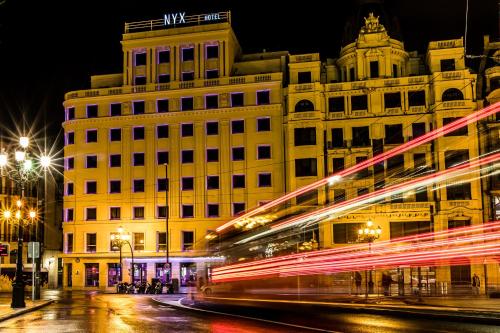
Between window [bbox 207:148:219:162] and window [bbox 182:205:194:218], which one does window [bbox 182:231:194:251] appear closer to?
window [bbox 182:205:194:218]

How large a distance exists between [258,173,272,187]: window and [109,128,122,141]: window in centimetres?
1441

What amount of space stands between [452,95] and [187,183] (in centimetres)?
2487

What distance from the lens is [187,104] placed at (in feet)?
202

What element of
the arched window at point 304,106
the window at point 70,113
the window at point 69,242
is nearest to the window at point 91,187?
the window at point 69,242

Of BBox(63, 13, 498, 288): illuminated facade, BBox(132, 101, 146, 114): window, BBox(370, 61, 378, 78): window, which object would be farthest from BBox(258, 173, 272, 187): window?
BBox(132, 101, 146, 114): window

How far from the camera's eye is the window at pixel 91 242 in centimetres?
6269

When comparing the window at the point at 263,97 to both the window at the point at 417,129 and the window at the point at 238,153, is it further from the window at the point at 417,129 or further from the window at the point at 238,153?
the window at the point at 417,129

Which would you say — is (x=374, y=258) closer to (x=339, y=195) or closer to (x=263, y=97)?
(x=339, y=195)

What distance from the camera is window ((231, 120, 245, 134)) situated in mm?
60322

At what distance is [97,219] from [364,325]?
47225 millimetres

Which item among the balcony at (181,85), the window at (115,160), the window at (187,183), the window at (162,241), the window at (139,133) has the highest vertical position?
the balcony at (181,85)

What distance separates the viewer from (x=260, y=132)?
5981cm

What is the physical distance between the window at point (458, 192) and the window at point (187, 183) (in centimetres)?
2279

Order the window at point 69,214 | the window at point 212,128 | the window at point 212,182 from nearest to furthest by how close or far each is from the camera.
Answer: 1. the window at point 212,182
2. the window at point 212,128
3. the window at point 69,214
